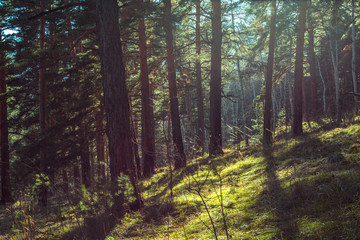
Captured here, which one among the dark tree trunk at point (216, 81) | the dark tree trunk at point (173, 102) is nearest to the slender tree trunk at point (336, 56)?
the dark tree trunk at point (216, 81)

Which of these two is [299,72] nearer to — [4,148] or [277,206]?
[277,206]

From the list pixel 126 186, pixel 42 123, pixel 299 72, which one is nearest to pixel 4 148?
pixel 42 123

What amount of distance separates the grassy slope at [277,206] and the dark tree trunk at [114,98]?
0.99 meters

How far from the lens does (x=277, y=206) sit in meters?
4.07

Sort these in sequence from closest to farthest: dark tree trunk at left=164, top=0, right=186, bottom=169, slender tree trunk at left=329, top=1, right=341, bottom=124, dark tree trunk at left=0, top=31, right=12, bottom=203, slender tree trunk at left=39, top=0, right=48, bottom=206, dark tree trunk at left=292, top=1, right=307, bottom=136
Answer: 1. slender tree trunk at left=329, top=1, right=341, bottom=124
2. dark tree trunk at left=164, top=0, right=186, bottom=169
3. dark tree trunk at left=292, top=1, right=307, bottom=136
4. slender tree trunk at left=39, top=0, right=48, bottom=206
5. dark tree trunk at left=0, top=31, right=12, bottom=203

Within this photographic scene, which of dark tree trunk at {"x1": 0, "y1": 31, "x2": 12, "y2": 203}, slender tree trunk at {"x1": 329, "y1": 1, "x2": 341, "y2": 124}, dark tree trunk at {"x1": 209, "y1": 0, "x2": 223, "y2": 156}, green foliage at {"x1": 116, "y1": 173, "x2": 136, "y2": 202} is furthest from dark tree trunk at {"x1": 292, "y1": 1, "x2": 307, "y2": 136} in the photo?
dark tree trunk at {"x1": 0, "y1": 31, "x2": 12, "y2": 203}

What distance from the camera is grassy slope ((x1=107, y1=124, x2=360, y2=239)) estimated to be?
320 centimetres

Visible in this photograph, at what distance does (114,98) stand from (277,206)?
3576mm

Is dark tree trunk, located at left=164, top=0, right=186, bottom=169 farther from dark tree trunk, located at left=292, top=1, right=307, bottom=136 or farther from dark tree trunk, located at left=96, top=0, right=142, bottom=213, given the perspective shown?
dark tree trunk, located at left=96, top=0, right=142, bottom=213

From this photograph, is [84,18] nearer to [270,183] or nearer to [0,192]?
[270,183]

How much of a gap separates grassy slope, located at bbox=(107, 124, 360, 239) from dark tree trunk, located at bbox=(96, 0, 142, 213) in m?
0.99

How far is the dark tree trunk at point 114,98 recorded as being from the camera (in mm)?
5824

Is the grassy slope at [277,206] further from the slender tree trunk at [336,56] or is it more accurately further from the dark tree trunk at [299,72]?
the dark tree trunk at [299,72]

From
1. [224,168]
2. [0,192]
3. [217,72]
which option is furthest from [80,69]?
[0,192]
